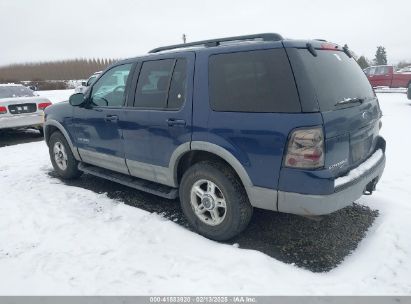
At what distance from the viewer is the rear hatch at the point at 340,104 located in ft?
9.38

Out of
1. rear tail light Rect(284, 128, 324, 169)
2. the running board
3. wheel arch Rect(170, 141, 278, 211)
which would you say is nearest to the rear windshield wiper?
rear tail light Rect(284, 128, 324, 169)

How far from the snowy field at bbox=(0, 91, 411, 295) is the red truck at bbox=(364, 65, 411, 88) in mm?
17237

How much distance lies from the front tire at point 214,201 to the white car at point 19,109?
6995mm

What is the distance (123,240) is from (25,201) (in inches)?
79.7

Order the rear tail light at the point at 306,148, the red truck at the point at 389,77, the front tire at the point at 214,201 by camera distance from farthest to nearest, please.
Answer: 1. the red truck at the point at 389,77
2. the front tire at the point at 214,201
3. the rear tail light at the point at 306,148

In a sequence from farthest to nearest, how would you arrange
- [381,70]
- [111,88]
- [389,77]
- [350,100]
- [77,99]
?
[381,70], [389,77], [77,99], [111,88], [350,100]

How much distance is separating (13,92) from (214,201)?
838cm

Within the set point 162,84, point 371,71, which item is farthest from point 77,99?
point 371,71

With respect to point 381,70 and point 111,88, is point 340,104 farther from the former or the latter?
point 381,70

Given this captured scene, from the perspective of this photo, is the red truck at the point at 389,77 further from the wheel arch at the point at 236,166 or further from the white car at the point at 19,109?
the wheel arch at the point at 236,166

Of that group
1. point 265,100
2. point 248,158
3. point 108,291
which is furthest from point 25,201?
point 265,100

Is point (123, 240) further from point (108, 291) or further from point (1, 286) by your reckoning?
point (1, 286)

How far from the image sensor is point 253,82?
3.07 metres

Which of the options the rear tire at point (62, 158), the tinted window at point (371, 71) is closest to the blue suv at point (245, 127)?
the rear tire at point (62, 158)
